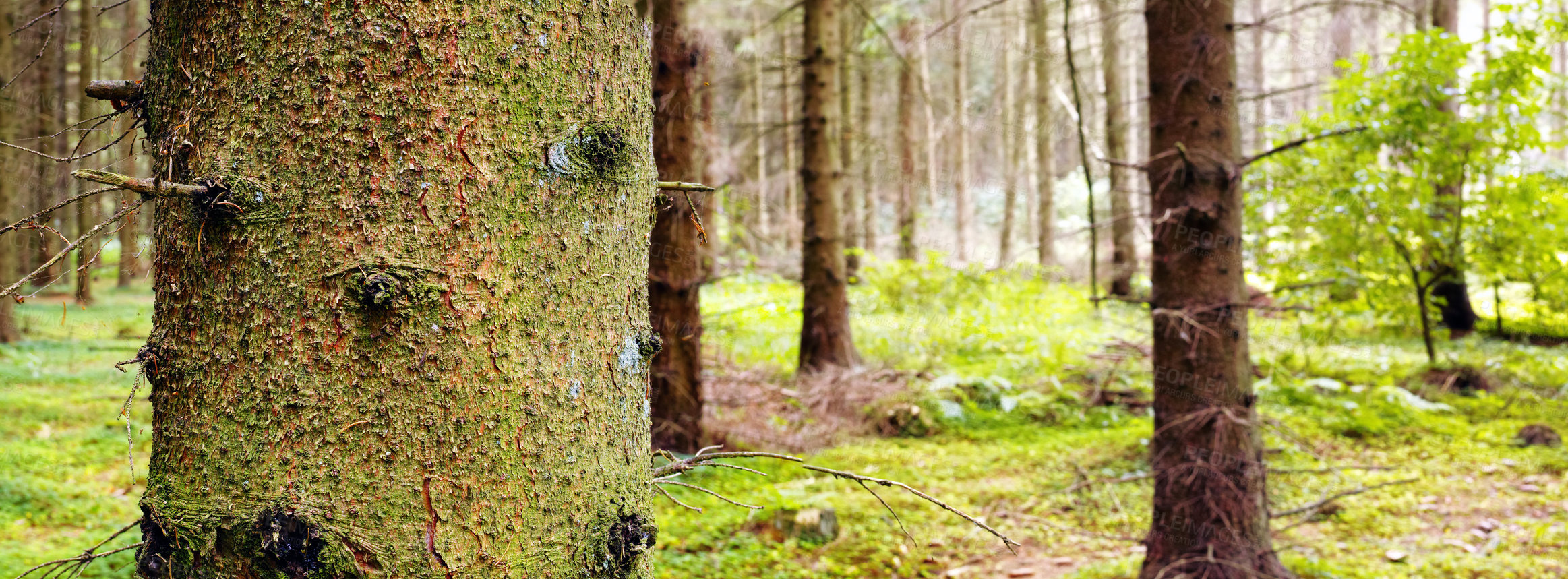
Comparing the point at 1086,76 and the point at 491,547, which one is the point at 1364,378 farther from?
the point at 1086,76

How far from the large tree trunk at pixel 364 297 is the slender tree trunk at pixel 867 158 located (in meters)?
15.5

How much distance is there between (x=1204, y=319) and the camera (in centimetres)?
339

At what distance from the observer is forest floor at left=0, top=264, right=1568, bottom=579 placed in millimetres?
3984

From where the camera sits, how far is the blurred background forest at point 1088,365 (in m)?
3.78

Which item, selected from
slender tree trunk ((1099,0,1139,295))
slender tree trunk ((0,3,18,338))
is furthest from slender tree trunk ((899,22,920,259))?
slender tree trunk ((0,3,18,338))

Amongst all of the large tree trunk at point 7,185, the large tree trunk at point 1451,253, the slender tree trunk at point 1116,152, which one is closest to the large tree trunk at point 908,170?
the slender tree trunk at point 1116,152

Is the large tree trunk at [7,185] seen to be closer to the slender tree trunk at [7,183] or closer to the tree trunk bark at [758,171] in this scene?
the slender tree trunk at [7,183]

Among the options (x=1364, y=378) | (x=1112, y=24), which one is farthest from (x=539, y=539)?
(x=1112, y=24)

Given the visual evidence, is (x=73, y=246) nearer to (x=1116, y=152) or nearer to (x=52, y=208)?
(x=52, y=208)

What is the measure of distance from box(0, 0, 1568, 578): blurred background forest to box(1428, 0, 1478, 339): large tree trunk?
0.05 meters

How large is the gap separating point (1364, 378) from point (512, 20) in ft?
27.8

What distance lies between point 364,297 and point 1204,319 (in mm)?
3279

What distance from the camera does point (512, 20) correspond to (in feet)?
3.76

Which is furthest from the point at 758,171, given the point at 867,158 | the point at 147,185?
the point at 147,185
